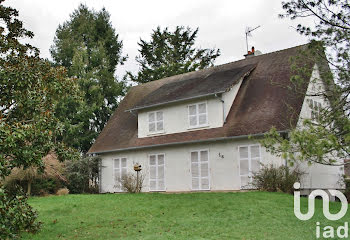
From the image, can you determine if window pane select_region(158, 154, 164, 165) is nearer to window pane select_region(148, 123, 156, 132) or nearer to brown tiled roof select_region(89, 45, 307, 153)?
brown tiled roof select_region(89, 45, 307, 153)

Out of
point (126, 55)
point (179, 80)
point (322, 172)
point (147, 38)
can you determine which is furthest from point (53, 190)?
point (147, 38)

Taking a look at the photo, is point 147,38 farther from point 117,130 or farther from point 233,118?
point 233,118

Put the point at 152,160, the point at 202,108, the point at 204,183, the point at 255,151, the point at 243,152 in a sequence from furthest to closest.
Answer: the point at 152,160
the point at 202,108
the point at 204,183
the point at 243,152
the point at 255,151

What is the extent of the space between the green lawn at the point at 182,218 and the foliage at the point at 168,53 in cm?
2453

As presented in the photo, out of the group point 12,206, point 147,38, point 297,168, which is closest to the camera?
point 12,206

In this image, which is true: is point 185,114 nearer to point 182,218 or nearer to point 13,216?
point 182,218

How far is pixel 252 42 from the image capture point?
23703mm

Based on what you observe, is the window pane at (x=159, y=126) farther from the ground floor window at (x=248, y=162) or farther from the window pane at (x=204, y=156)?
the ground floor window at (x=248, y=162)

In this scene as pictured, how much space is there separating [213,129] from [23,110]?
1128cm

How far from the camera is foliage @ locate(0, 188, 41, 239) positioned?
22.1ft

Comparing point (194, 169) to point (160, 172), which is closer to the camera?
point (194, 169)

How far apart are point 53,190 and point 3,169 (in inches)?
608

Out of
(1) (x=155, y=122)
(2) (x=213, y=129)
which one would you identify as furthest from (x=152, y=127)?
(2) (x=213, y=129)

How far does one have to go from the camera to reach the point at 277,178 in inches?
599
